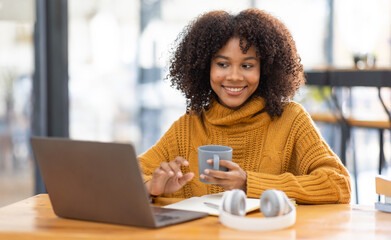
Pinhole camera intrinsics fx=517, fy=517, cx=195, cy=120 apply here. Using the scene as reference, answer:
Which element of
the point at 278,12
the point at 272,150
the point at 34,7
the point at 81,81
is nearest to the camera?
the point at 272,150

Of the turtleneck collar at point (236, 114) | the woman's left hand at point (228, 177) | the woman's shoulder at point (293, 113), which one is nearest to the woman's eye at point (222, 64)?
the turtleneck collar at point (236, 114)

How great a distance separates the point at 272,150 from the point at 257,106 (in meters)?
0.16

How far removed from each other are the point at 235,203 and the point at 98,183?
309 millimetres

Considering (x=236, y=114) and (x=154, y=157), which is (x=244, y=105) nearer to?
(x=236, y=114)

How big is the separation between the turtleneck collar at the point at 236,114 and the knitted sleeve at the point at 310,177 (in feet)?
0.52

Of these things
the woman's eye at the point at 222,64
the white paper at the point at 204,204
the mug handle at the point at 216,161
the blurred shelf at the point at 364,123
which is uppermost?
the woman's eye at the point at 222,64

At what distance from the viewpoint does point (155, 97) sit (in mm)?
4230

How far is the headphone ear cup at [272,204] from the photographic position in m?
1.15

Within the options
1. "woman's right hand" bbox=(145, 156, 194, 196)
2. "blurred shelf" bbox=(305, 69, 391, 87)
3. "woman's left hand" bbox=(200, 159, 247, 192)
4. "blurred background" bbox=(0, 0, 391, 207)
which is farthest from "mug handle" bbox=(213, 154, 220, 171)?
"blurred background" bbox=(0, 0, 391, 207)

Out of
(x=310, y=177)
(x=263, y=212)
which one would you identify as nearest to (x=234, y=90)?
(x=310, y=177)

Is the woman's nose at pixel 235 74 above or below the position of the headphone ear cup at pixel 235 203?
above

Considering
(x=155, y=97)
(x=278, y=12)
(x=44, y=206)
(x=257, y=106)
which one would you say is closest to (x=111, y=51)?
(x=155, y=97)

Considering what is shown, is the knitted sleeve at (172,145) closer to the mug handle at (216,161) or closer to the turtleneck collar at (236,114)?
the turtleneck collar at (236,114)

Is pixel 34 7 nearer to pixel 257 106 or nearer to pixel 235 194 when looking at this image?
pixel 257 106
